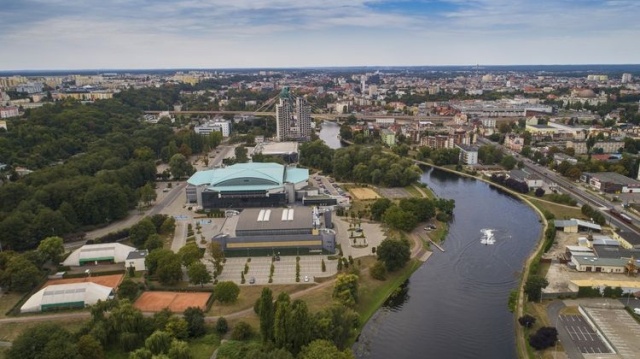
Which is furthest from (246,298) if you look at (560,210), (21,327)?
(560,210)

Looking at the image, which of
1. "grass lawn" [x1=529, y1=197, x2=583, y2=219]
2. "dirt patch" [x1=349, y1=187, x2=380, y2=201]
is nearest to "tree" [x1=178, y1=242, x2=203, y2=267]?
"dirt patch" [x1=349, y1=187, x2=380, y2=201]

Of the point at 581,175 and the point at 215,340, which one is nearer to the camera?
the point at 215,340

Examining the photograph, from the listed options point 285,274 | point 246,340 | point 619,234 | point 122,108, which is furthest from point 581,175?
point 122,108

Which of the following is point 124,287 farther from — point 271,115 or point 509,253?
point 271,115

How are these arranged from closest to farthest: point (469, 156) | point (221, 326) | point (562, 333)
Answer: point (562, 333)
point (221, 326)
point (469, 156)

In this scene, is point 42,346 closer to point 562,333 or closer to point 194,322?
point 194,322

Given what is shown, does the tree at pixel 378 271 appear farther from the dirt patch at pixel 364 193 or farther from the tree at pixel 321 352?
the dirt patch at pixel 364 193

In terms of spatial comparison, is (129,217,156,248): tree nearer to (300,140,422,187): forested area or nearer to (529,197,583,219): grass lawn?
(300,140,422,187): forested area
